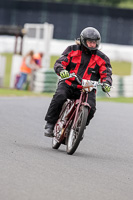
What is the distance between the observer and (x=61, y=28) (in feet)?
139

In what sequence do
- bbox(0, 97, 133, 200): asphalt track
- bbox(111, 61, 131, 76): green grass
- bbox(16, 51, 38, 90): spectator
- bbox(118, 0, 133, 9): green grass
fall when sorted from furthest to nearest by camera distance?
bbox(118, 0, 133, 9): green grass
bbox(111, 61, 131, 76): green grass
bbox(16, 51, 38, 90): spectator
bbox(0, 97, 133, 200): asphalt track

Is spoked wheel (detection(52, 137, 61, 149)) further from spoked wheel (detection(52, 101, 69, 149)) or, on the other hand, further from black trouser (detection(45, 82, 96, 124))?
black trouser (detection(45, 82, 96, 124))

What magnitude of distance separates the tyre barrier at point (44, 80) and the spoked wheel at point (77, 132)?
576 inches

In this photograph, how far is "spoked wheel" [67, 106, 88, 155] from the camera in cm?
816

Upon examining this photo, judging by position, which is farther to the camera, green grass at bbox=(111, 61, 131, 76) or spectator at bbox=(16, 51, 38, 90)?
green grass at bbox=(111, 61, 131, 76)

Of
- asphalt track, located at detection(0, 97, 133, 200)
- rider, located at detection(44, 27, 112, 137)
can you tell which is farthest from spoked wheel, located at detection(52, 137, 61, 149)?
rider, located at detection(44, 27, 112, 137)

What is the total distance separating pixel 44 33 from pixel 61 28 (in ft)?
53.5

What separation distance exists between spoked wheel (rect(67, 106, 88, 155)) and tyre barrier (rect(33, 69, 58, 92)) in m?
14.6

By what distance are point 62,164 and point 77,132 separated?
2.94ft

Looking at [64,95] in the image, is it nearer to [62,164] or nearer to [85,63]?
[85,63]

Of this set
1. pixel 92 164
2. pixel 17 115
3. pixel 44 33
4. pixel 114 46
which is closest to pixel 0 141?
pixel 92 164

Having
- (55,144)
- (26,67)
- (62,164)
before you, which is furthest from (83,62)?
(26,67)

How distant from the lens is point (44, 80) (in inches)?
918

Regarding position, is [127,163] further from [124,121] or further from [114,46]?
[114,46]
